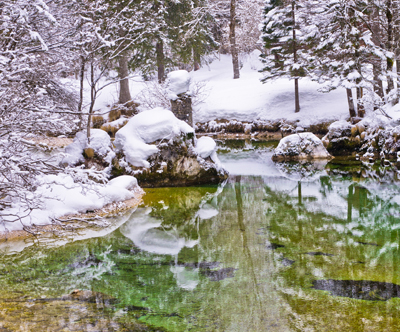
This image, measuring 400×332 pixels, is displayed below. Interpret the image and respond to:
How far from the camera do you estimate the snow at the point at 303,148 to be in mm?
15555

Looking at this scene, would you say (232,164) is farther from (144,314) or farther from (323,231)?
(144,314)

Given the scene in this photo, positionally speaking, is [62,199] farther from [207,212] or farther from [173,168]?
[173,168]

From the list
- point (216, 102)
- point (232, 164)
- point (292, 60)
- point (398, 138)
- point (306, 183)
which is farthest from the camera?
point (216, 102)

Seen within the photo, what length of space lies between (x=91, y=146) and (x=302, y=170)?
7409 millimetres

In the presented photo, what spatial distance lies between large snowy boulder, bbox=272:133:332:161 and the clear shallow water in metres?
6.50

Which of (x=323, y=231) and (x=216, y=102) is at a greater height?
(x=216, y=102)

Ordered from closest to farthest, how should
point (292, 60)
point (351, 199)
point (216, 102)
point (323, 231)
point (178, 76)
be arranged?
point (323, 231) < point (351, 199) < point (178, 76) < point (292, 60) < point (216, 102)

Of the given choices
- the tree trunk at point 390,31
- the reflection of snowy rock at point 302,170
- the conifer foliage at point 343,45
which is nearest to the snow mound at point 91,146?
the reflection of snowy rock at point 302,170

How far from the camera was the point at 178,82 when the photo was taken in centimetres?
1260

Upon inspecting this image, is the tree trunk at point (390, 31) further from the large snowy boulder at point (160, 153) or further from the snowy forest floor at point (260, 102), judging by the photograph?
the large snowy boulder at point (160, 153)

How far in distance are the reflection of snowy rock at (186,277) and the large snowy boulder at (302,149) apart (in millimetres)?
11164

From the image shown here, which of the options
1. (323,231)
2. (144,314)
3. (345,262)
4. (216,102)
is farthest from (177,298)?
(216,102)

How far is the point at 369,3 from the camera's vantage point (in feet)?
52.0

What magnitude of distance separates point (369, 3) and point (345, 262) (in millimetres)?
14723
